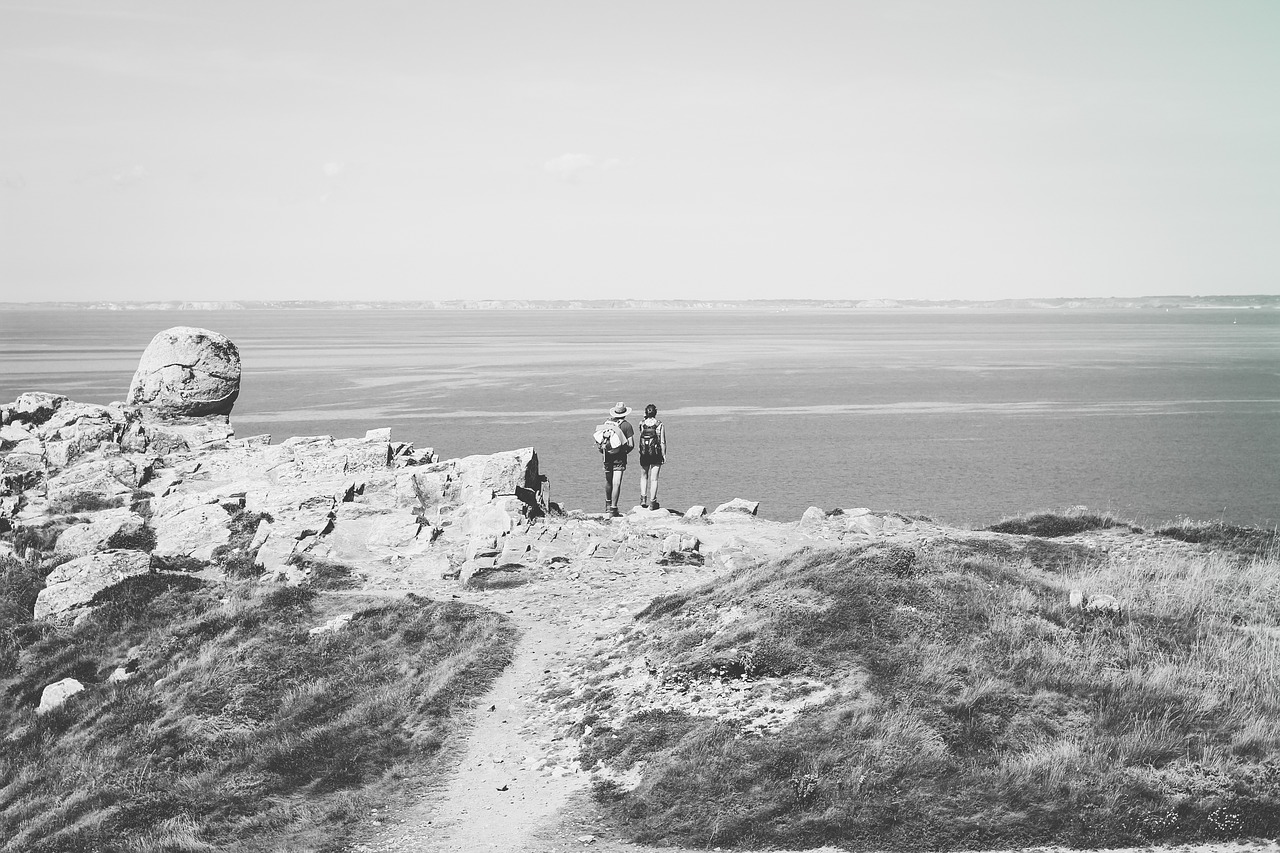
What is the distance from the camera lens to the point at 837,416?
2368 inches

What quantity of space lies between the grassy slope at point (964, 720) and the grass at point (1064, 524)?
5880 millimetres

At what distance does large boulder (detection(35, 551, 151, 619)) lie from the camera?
17375 mm

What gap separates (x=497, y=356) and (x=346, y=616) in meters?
101

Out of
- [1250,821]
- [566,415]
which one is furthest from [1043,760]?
[566,415]

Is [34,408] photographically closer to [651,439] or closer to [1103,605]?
[651,439]

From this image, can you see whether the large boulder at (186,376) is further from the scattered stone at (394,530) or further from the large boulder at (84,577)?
the scattered stone at (394,530)

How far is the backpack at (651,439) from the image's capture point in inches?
829

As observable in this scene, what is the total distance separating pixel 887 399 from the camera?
69.9 metres

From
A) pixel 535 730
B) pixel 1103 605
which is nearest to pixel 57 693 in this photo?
pixel 535 730

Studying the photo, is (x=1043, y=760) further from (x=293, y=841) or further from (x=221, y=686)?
(x=221, y=686)

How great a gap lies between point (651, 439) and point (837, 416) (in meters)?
41.1

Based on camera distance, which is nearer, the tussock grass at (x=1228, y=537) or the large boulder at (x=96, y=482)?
the tussock grass at (x=1228, y=537)

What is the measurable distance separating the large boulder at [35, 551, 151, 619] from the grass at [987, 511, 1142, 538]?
61.9ft

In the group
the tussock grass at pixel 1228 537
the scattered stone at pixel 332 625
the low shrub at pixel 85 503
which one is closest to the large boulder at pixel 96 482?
the low shrub at pixel 85 503
